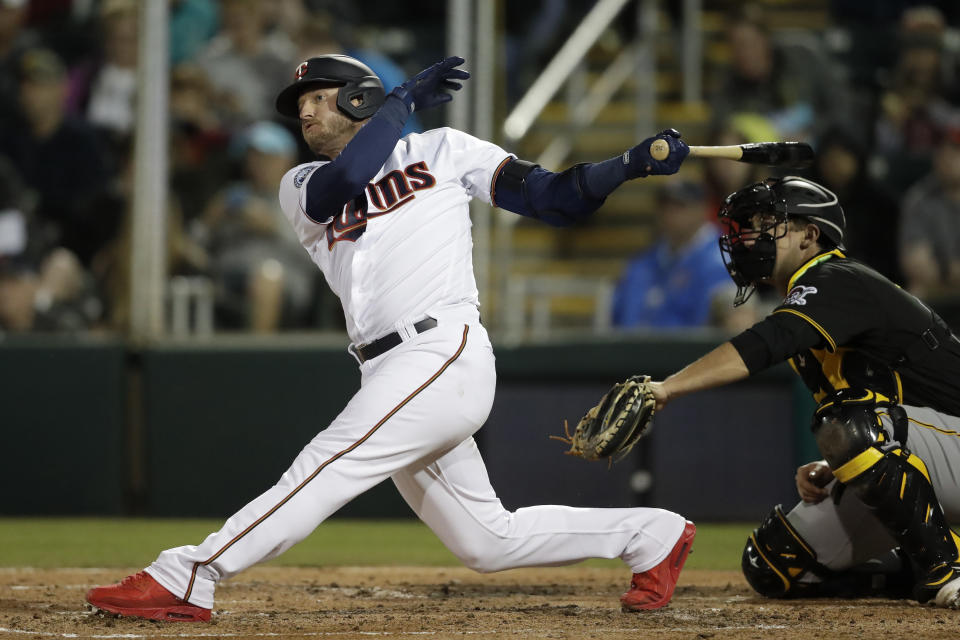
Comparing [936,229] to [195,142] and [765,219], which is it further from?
[195,142]

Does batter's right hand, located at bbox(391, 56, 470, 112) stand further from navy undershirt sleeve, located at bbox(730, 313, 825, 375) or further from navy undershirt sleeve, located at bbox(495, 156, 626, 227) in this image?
navy undershirt sleeve, located at bbox(730, 313, 825, 375)

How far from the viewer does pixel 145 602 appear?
3041 mm

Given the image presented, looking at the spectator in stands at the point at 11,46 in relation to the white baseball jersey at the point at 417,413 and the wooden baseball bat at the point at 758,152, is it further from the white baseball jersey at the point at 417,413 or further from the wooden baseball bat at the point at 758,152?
the wooden baseball bat at the point at 758,152

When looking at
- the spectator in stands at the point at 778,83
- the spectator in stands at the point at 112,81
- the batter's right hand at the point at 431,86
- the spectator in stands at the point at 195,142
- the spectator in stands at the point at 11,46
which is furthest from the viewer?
the spectator in stands at the point at 11,46

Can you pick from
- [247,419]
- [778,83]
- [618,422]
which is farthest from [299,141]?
→ [618,422]

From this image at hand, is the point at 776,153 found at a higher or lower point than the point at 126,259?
higher

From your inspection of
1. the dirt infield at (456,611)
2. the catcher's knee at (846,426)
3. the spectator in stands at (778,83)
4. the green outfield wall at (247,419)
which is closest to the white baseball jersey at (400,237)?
the dirt infield at (456,611)

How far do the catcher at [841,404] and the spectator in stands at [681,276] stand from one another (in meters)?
2.68

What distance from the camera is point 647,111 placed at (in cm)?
801

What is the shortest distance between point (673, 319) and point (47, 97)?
4.31m

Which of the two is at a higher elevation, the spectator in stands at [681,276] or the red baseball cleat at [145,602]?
the spectator in stands at [681,276]

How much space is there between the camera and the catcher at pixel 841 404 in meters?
3.17

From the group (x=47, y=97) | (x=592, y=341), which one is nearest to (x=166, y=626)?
(x=592, y=341)

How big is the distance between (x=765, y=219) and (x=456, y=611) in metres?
1.34
